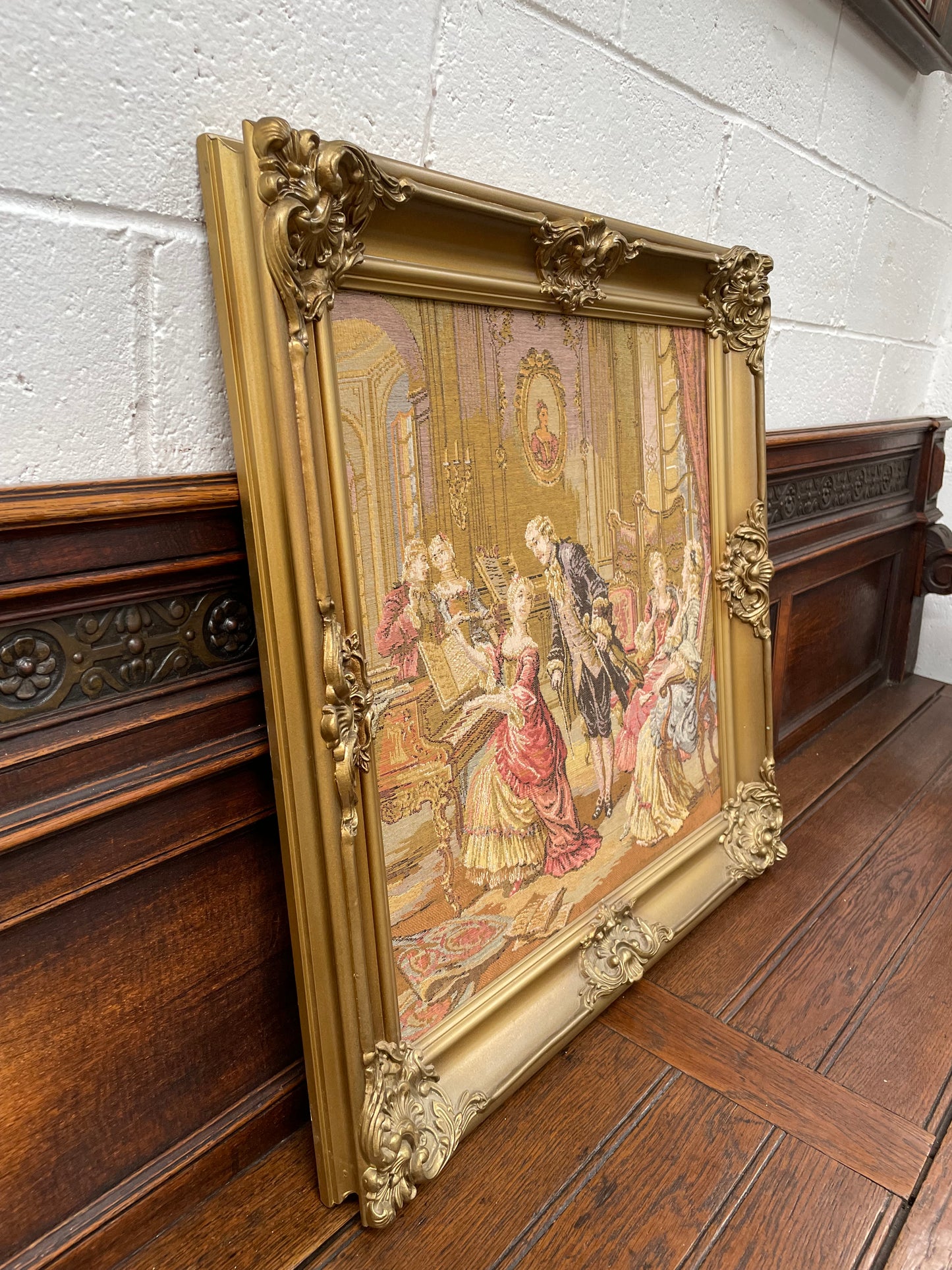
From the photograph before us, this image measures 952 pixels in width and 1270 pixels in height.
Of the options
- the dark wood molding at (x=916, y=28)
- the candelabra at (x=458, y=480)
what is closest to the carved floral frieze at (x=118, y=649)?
the candelabra at (x=458, y=480)

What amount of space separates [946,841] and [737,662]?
595 millimetres

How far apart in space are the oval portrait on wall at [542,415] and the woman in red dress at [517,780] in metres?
0.15

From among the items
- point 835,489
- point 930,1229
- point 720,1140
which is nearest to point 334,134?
point 720,1140

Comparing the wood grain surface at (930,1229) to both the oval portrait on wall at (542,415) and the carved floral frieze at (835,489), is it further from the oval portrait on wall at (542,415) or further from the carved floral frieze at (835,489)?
the carved floral frieze at (835,489)

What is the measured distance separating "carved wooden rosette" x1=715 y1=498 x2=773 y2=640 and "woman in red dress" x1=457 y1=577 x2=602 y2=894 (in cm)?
48

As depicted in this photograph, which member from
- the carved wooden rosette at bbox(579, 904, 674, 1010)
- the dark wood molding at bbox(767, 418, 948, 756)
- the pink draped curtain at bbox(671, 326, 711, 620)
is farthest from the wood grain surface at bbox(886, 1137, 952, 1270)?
the dark wood molding at bbox(767, 418, 948, 756)

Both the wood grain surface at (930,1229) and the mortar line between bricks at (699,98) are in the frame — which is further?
the mortar line between bricks at (699,98)

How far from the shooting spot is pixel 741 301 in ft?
4.23

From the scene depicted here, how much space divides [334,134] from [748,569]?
2.95 feet

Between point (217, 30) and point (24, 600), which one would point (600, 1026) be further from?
point (217, 30)

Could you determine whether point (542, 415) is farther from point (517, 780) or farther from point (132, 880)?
point (132, 880)

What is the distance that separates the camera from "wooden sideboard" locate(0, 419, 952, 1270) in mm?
709

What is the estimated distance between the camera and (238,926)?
2.96 feet

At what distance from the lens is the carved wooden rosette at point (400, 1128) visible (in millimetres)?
845
